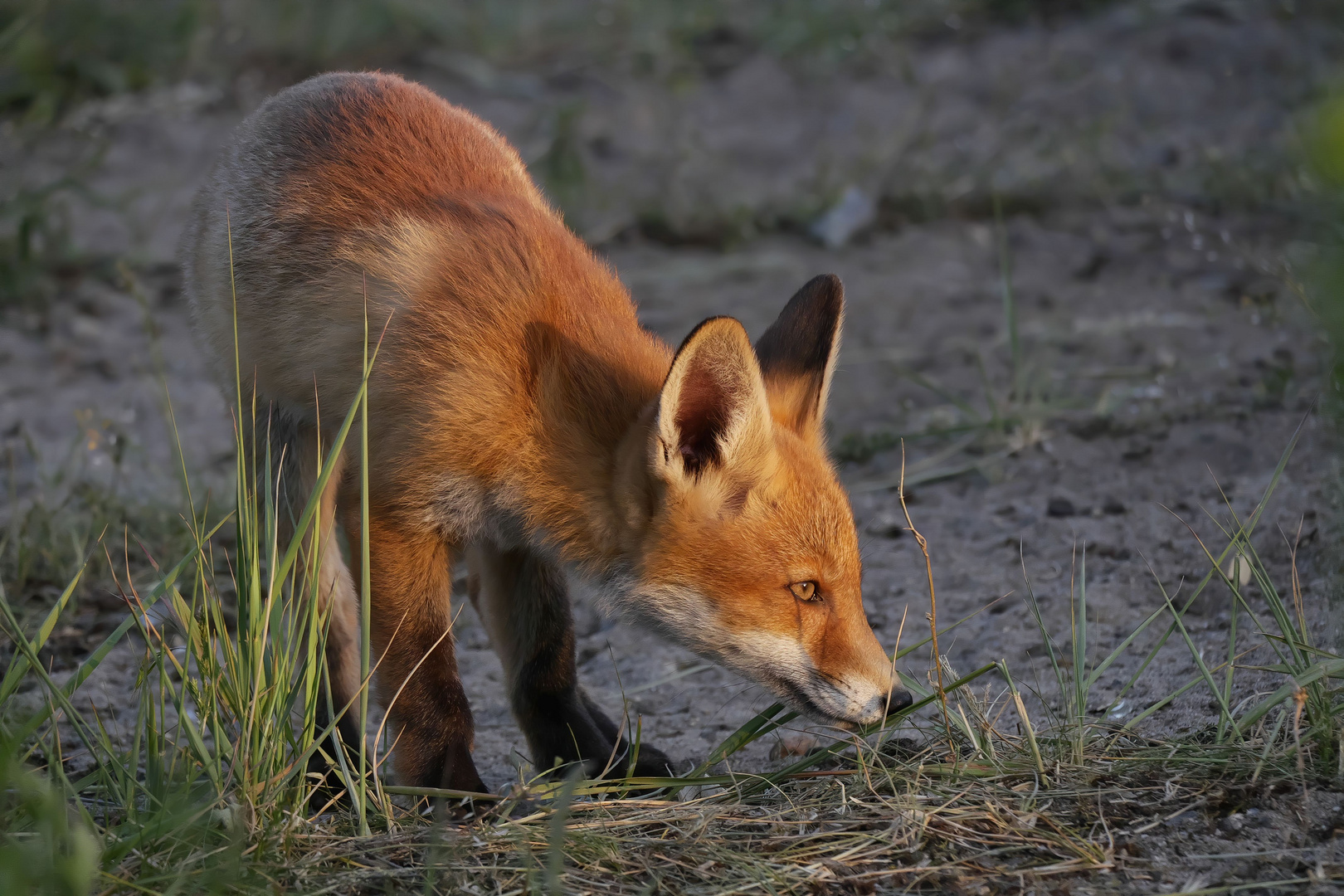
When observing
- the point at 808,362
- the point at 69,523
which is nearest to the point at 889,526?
the point at 808,362

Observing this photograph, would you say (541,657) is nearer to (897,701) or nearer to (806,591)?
(806,591)

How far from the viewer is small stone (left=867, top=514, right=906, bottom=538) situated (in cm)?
475

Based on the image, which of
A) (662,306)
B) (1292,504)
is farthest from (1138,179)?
(1292,504)

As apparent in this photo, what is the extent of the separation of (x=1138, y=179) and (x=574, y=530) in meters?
6.19

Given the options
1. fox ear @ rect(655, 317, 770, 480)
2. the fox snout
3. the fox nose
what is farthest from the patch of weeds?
the fox nose

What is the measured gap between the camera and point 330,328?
336 centimetres

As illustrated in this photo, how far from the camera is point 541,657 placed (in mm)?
3508

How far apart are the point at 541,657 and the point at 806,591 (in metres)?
0.94

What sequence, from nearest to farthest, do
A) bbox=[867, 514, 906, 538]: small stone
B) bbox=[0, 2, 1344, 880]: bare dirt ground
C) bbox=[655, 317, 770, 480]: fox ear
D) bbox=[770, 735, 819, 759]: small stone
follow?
bbox=[655, 317, 770, 480]: fox ear → bbox=[770, 735, 819, 759]: small stone → bbox=[0, 2, 1344, 880]: bare dirt ground → bbox=[867, 514, 906, 538]: small stone

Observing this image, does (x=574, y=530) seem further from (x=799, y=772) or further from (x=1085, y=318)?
→ (x=1085, y=318)

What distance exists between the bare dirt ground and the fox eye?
0.66m

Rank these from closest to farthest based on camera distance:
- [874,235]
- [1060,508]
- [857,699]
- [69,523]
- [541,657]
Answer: [857,699], [541,657], [69,523], [1060,508], [874,235]

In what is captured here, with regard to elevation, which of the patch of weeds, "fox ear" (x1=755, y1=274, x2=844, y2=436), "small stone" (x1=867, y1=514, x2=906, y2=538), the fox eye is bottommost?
"small stone" (x1=867, y1=514, x2=906, y2=538)

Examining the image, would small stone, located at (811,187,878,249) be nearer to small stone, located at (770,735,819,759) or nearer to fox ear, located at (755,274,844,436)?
fox ear, located at (755,274,844,436)
